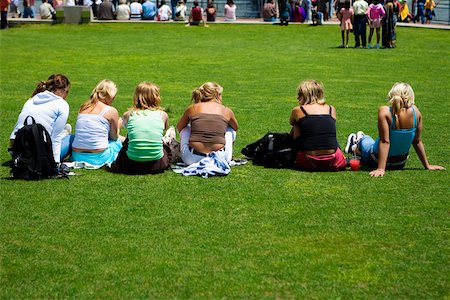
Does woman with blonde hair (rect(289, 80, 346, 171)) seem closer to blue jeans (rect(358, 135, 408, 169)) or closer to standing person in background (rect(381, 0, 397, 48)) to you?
blue jeans (rect(358, 135, 408, 169))

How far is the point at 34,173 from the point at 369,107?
8.14 metres

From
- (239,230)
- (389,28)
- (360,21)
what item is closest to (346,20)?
(360,21)

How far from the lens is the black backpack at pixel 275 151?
10.9m

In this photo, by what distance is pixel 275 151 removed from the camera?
36.0 ft

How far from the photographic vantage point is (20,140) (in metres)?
9.84

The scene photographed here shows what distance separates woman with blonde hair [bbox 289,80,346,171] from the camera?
10555mm

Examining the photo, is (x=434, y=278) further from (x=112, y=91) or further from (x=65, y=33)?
(x=65, y=33)

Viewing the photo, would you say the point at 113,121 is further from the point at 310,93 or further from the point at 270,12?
the point at 270,12

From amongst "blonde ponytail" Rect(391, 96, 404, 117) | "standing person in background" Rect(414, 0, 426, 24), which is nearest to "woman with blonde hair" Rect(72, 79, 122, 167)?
"blonde ponytail" Rect(391, 96, 404, 117)

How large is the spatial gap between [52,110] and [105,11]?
33.3 metres

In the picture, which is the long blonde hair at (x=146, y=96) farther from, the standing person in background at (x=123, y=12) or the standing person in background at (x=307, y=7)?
the standing person in background at (x=123, y=12)

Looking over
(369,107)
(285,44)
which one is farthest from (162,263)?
(285,44)

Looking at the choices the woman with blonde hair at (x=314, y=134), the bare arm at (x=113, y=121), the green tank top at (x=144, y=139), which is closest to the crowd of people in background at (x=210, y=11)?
the woman with blonde hair at (x=314, y=134)

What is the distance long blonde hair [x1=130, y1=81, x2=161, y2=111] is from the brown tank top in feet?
1.73
